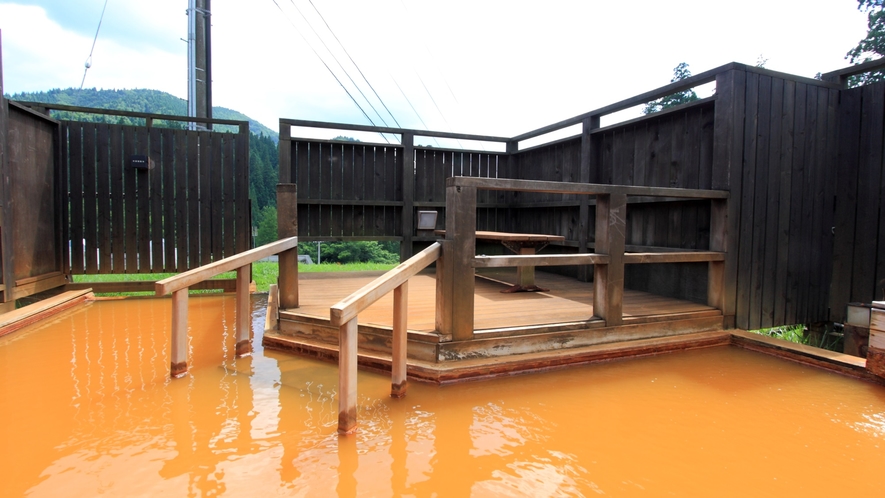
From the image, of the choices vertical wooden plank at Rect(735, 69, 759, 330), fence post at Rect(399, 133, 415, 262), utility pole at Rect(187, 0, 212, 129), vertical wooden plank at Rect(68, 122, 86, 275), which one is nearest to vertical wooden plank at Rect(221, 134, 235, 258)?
utility pole at Rect(187, 0, 212, 129)

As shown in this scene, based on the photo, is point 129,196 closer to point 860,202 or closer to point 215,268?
point 215,268

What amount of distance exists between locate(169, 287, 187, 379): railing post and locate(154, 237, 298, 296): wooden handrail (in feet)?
0.28

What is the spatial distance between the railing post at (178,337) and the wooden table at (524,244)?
217cm

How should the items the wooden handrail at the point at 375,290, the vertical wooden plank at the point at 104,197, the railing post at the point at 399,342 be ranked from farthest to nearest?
the vertical wooden plank at the point at 104,197 < the railing post at the point at 399,342 < the wooden handrail at the point at 375,290

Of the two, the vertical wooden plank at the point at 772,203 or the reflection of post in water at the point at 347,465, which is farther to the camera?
the vertical wooden plank at the point at 772,203

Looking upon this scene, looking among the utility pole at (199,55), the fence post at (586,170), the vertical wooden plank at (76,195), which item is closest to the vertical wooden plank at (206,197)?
the vertical wooden plank at (76,195)

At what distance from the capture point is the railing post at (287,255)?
3.96m

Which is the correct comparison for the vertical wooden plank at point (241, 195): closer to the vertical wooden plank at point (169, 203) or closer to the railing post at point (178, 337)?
the vertical wooden plank at point (169, 203)

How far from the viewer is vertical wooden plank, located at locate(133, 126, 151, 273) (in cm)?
614

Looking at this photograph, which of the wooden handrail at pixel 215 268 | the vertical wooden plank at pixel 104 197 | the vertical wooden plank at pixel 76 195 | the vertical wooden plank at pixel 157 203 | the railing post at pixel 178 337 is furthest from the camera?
the vertical wooden plank at pixel 157 203

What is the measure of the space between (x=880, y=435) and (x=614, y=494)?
5.53ft

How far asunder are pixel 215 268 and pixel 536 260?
7.68 ft

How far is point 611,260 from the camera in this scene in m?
3.60

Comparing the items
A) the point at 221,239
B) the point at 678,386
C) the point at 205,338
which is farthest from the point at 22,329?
the point at 678,386
